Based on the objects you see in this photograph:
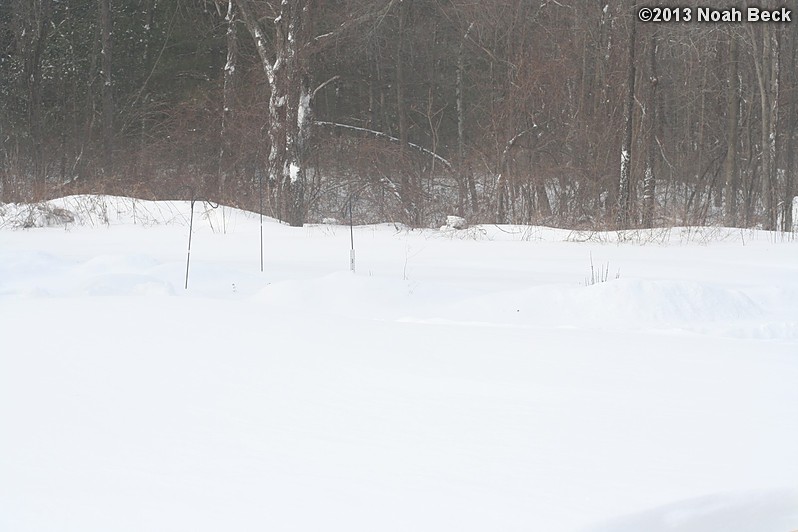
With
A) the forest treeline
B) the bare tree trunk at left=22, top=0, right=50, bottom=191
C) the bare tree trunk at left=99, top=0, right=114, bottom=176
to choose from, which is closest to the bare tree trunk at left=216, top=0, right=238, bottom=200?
the forest treeline

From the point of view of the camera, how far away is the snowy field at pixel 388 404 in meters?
2.38

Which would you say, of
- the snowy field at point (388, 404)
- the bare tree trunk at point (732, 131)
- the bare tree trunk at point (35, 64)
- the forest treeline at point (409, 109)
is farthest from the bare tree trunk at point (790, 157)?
the bare tree trunk at point (35, 64)

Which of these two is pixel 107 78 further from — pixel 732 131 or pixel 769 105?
pixel 769 105

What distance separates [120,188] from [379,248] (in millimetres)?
9121

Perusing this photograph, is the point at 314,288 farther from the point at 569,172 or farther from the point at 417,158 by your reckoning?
the point at 417,158

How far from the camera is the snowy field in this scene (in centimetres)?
238

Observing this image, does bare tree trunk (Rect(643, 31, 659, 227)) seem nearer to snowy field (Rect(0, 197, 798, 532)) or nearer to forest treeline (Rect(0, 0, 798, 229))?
forest treeline (Rect(0, 0, 798, 229))

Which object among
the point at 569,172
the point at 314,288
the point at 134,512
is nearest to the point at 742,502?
the point at 134,512

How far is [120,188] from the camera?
17234 mm

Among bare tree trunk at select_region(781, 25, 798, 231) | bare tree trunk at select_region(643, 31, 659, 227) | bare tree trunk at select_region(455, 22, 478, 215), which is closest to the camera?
bare tree trunk at select_region(643, 31, 659, 227)

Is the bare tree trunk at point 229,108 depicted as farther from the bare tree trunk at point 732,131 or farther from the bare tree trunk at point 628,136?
the bare tree trunk at point 732,131

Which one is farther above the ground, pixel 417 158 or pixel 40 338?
pixel 417 158

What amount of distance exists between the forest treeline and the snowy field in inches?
292

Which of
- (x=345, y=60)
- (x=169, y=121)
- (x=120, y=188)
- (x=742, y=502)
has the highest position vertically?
(x=345, y=60)
